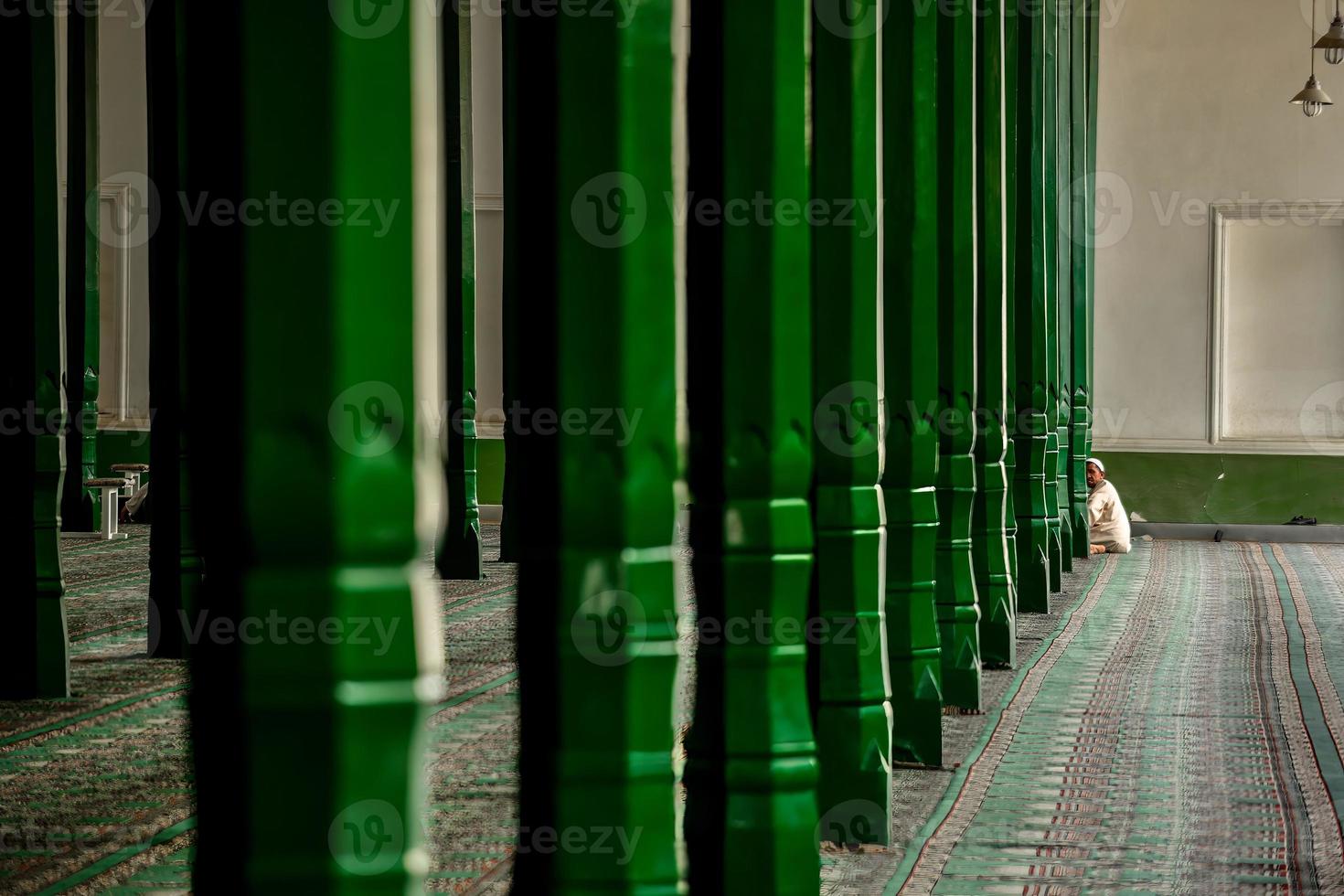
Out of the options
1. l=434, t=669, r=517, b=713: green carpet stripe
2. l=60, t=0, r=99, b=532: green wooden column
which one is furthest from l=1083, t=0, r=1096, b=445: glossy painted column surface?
l=434, t=669, r=517, b=713: green carpet stripe

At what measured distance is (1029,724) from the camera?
438 cm

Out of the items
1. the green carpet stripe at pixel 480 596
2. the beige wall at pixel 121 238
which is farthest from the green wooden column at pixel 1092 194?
the beige wall at pixel 121 238

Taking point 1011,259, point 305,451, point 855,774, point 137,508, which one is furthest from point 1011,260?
point 137,508

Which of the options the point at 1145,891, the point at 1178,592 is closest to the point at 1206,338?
the point at 1178,592

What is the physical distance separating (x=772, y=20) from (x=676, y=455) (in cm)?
89

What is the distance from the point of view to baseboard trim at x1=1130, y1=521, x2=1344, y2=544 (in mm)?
12391

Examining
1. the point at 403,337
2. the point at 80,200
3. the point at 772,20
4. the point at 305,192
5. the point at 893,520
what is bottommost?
the point at 893,520

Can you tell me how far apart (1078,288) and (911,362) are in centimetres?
733

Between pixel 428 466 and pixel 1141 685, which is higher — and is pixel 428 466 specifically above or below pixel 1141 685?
above

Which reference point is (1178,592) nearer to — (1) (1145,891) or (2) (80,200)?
(1) (1145,891)

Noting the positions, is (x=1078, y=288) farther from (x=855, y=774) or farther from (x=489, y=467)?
(x=855, y=774)

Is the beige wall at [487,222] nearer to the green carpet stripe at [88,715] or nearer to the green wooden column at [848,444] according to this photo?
the green carpet stripe at [88,715]

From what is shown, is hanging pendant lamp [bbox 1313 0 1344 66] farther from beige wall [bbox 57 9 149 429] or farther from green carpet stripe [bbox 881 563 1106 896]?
beige wall [bbox 57 9 149 429]

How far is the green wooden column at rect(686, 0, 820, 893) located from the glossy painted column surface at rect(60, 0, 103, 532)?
22.5 ft
